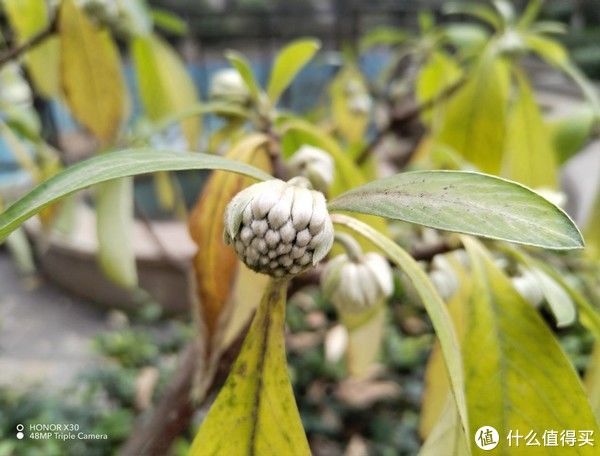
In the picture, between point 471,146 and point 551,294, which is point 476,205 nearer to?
point 551,294

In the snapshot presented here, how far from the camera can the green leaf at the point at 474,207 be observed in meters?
0.21

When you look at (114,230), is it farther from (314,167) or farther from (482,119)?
(482,119)

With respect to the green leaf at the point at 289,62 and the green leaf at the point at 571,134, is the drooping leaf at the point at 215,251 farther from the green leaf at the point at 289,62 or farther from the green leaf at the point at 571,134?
the green leaf at the point at 571,134

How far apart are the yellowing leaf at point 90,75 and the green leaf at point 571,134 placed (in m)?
0.44

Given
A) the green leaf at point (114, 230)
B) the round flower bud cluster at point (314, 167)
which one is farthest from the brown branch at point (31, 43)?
the round flower bud cluster at point (314, 167)

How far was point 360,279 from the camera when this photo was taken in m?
0.36

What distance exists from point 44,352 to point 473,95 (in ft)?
3.83

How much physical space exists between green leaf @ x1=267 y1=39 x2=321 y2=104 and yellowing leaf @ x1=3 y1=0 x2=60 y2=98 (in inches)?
9.8

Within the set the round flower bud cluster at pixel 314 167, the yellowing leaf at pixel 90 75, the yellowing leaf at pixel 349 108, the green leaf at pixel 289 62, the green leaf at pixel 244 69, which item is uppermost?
the yellowing leaf at pixel 349 108

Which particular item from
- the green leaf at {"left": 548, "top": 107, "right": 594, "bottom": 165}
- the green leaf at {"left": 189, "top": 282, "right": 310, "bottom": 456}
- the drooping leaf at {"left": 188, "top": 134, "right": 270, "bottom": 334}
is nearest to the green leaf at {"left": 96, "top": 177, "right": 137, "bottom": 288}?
the drooping leaf at {"left": 188, "top": 134, "right": 270, "bottom": 334}

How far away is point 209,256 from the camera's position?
1.26 feet

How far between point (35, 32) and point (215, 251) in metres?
0.32

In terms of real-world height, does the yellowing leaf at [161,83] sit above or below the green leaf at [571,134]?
above

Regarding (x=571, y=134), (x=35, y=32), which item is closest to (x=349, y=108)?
(x=571, y=134)
